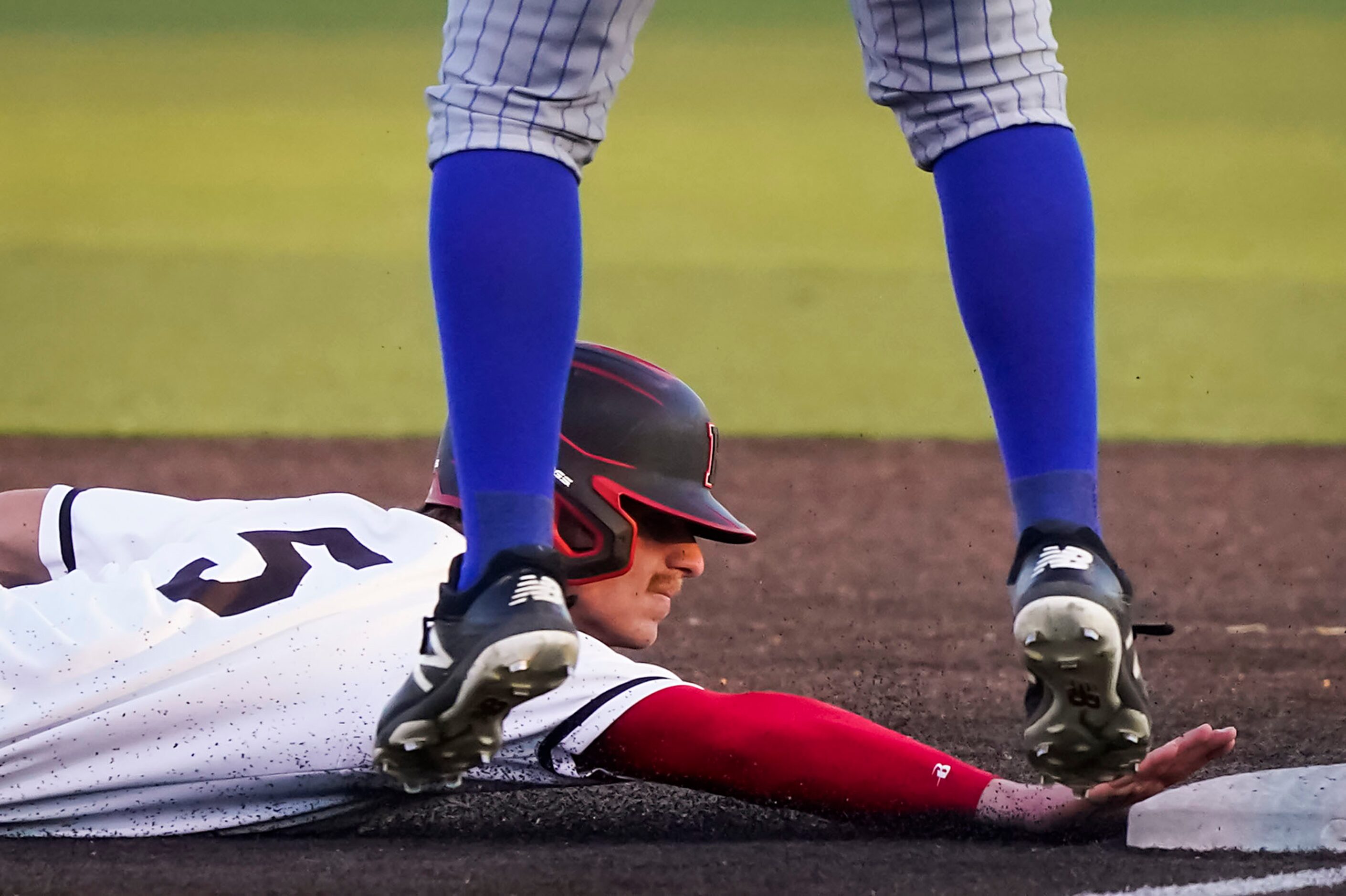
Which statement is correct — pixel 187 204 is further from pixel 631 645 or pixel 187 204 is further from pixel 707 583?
pixel 631 645

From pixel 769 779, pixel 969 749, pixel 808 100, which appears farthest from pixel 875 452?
pixel 808 100

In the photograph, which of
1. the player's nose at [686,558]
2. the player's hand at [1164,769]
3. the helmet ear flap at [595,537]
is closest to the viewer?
the player's hand at [1164,769]

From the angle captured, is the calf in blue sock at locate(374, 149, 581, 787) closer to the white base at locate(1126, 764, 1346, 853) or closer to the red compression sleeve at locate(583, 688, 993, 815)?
the red compression sleeve at locate(583, 688, 993, 815)

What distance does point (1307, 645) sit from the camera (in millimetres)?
3303

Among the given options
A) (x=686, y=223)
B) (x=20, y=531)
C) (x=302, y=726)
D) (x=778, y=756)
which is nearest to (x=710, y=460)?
(x=778, y=756)

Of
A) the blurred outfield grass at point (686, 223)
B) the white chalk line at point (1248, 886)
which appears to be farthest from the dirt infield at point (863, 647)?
the blurred outfield grass at point (686, 223)

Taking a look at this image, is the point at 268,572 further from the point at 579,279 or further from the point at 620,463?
the point at 579,279

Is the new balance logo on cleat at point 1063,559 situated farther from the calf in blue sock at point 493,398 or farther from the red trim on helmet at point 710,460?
the red trim on helmet at point 710,460

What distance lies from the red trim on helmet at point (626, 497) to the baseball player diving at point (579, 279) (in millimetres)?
737

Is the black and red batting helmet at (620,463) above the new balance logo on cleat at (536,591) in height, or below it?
below

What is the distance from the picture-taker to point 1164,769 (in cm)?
→ 190

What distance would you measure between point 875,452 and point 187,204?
6540 mm

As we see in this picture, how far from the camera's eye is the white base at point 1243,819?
1.94 meters

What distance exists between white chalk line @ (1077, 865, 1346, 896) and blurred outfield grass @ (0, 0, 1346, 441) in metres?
4.05
